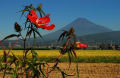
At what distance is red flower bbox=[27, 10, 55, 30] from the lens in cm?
140

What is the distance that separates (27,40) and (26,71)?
0.18 meters

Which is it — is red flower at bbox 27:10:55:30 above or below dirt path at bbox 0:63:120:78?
above

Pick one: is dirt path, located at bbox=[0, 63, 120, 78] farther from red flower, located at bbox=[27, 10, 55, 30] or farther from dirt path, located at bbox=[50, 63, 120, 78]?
red flower, located at bbox=[27, 10, 55, 30]

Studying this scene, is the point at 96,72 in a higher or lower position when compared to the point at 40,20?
lower

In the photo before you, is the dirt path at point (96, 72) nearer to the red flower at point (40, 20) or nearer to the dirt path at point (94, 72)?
the dirt path at point (94, 72)

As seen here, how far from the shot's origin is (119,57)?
1623 cm

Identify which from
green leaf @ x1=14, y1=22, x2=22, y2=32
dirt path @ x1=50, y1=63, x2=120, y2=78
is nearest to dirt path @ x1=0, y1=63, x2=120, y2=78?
dirt path @ x1=50, y1=63, x2=120, y2=78

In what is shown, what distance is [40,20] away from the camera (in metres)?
1.48

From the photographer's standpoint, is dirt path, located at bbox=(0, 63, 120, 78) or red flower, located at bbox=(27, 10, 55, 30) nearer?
red flower, located at bbox=(27, 10, 55, 30)

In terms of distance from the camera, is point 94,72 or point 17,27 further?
point 94,72

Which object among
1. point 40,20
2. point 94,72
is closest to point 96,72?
point 94,72

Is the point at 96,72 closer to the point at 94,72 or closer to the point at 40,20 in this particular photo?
the point at 94,72

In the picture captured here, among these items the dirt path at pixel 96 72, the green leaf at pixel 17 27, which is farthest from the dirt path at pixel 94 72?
the green leaf at pixel 17 27

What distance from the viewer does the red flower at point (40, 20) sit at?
1402 mm
